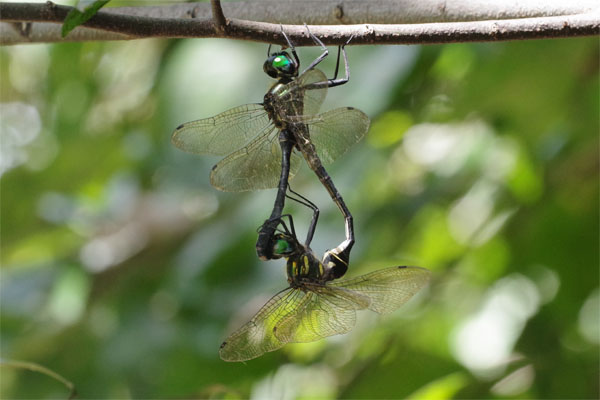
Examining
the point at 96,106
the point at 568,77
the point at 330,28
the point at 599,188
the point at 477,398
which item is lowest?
the point at 477,398

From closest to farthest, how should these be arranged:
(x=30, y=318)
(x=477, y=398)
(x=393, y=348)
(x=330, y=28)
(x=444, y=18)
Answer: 1. (x=330, y=28)
2. (x=444, y=18)
3. (x=477, y=398)
4. (x=393, y=348)
5. (x=30, y=318)

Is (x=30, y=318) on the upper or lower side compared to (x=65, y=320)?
upper

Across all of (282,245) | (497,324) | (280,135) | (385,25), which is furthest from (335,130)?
(497,324)

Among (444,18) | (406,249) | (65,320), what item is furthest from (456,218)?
(444,18)

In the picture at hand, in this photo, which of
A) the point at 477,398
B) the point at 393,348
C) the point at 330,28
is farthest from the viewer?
the point at 393,348

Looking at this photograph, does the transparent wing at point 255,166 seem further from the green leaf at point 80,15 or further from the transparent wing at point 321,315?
the green leaf at point 80,15

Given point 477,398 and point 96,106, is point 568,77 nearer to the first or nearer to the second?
point 477,398
